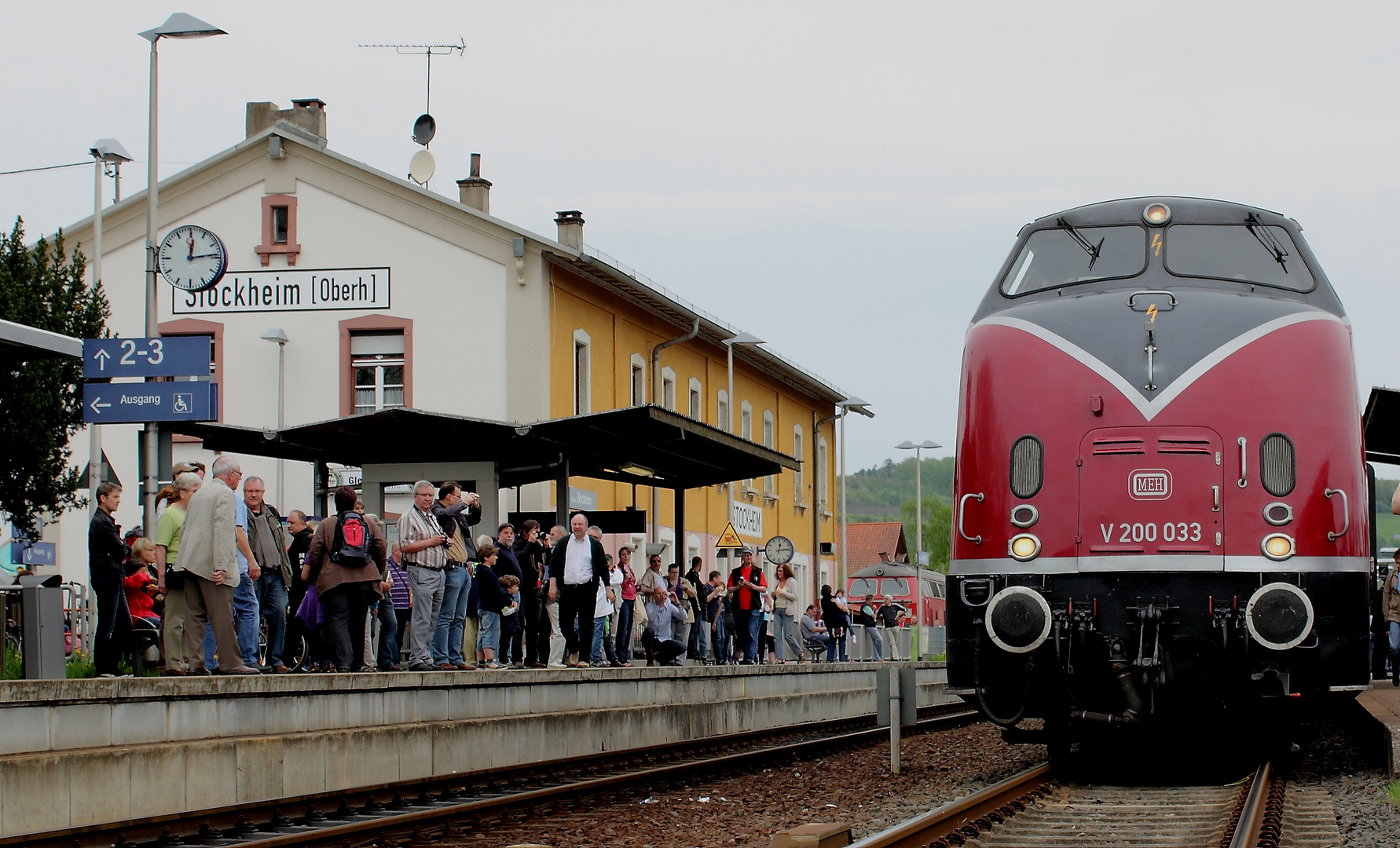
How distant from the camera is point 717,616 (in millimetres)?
25312

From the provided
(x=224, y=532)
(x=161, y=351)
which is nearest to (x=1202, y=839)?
(x=224, y=532)

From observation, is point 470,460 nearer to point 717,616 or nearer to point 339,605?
point 339,605

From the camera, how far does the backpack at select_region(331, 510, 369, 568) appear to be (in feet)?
44.1

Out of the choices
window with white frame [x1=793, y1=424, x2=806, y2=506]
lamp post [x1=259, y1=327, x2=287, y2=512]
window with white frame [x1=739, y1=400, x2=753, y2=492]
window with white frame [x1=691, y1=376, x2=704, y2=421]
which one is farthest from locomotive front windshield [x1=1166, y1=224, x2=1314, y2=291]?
window with white frame [x1=793, y1=424, x2=806, y2=506]

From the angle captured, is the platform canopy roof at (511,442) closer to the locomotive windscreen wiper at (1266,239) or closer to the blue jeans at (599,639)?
the blue jeans at (599,639)

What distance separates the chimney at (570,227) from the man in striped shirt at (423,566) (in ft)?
69.7

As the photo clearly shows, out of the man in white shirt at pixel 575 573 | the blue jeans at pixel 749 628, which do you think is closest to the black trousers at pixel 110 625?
the man in white shirt at pixel 575 573

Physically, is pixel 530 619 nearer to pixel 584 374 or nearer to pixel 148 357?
pixel 148 357

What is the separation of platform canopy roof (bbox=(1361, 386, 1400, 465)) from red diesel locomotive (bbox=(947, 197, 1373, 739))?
2.36 m

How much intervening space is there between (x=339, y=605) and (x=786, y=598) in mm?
15603

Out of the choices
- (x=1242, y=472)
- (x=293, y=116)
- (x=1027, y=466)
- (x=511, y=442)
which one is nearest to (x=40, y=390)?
(x=293, y=116)

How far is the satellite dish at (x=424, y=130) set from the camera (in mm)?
36094

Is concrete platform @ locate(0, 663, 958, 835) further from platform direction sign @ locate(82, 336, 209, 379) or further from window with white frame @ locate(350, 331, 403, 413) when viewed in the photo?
window with white frame @ locate(350, 331, 403, 413)

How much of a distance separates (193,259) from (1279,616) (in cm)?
1380
